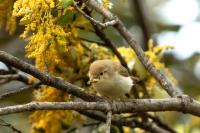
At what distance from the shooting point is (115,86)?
2568 mm

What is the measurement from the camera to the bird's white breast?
2.54m

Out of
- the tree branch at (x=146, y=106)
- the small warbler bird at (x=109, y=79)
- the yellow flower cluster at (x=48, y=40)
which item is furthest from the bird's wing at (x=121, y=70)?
the tree branch at (x=146, y=106)

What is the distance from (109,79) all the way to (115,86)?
0.05m

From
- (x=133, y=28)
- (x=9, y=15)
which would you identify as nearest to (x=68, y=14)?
(x=9, y=15)

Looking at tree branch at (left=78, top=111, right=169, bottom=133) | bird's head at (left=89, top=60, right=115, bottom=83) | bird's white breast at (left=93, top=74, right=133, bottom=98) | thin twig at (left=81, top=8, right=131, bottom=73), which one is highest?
thin twig at (left=81, top=8, right=131, bottom=73)

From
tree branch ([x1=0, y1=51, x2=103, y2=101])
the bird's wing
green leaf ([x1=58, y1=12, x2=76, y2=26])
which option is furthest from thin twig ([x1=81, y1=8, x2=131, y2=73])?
tree branch ([x1=0, y1=51, x2=103, y2=101])

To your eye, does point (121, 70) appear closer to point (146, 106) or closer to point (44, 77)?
point (146, 106)

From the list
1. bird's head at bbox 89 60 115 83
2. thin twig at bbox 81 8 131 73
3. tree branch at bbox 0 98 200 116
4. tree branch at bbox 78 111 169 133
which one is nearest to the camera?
tree branch at bbox 0 98 200 116

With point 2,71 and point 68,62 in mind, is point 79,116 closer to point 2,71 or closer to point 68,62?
point 68,62

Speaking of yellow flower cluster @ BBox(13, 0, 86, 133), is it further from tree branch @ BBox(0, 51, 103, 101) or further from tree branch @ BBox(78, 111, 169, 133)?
tree branch @ BBox(78, 111, 169, 133)

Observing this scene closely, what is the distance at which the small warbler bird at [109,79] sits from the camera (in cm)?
253

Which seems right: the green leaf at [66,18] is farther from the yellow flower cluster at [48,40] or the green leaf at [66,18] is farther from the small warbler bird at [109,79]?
the small warbler bird at [109,79]

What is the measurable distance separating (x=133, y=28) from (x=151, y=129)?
2044 millimetres

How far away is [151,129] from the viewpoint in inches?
106
